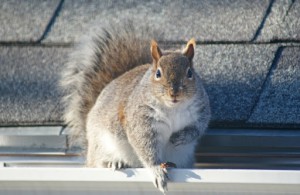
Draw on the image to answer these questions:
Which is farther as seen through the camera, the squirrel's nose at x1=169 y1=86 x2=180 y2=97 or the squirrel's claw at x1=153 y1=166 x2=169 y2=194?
the squirrel's nose at x1=169 y1=86 x2=180 y2=97

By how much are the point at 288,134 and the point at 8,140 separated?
37.7 inches

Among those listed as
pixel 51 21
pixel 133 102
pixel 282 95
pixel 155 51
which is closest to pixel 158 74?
pixel 155 51

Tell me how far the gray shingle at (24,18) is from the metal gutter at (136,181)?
0.86 metres

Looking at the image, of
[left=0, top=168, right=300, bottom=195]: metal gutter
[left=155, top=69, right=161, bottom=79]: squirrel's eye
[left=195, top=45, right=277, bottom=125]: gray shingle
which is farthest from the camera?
[left=195, top=45, right=277, bottom=125]: gray shingle

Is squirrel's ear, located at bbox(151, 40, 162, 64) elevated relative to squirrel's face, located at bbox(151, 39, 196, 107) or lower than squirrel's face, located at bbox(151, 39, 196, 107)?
elevated

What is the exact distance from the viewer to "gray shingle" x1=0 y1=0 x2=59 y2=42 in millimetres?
3584

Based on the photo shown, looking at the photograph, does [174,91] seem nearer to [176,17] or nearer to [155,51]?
[155,51]

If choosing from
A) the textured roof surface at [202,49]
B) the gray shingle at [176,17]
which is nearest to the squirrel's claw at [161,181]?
the textured roof surface at [202,49]

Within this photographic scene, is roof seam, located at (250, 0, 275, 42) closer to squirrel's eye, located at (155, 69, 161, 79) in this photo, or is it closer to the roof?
the roof

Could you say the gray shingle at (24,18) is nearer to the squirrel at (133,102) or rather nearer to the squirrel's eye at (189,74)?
the squirrel at (133,102)

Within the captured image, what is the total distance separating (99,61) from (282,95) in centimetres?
79

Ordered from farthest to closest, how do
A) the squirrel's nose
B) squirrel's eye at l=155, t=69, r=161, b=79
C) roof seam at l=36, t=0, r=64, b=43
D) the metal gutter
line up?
1. roof seam at l=36, t=0, r=64, b=43
2. squirrel's eye at l=155, t=69, r=161, b=79
3. the squirrel's nose
4. the metal gutter

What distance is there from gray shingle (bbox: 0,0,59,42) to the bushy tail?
0.20 m

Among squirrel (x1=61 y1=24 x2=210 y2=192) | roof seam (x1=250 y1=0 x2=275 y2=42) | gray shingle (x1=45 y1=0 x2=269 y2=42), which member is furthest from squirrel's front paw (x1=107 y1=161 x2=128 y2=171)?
roof seam (x1=250 y1=0 x2=275 y2=42)
